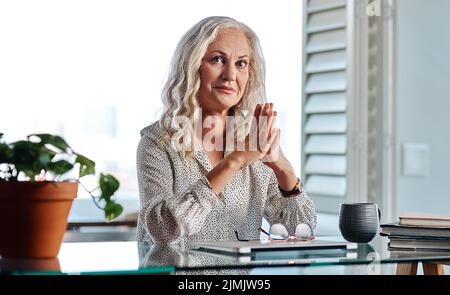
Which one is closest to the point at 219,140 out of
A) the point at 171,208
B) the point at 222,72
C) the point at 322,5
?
the point at 222,72

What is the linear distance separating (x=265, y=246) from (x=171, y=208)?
407 millimetres

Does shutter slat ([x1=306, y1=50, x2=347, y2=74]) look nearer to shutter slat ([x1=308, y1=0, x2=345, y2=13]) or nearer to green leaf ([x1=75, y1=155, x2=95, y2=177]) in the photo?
shutter slat ([x1=308, y1=0, x2=345, y2=13])

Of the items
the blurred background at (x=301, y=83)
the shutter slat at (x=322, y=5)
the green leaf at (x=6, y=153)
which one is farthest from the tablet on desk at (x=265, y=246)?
the shutter slat at (x=322, y=5)

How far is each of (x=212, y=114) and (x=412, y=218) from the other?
0.71m

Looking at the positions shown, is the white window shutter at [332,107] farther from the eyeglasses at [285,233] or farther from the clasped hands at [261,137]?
the eyeglasses at [285,233]

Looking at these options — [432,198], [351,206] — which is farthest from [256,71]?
[432,198]

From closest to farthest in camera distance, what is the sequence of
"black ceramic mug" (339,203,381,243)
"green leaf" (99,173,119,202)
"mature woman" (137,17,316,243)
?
"green leaf" (99,173,119,202)
"black ceramic mug" (339,203,381,243)
"mature woman" (137,17,316,243)

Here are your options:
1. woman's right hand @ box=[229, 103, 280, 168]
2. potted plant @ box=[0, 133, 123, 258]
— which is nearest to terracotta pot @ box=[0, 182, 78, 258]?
potted plant @ box=[0, 133, 123, 258]

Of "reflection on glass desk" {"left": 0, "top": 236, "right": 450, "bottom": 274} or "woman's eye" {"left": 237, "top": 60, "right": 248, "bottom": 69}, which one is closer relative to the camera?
"reflection on glass desk" {"left": 0, "top": 236, "right": 450, "bottom": 274}

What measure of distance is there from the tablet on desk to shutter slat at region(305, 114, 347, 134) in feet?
4.94

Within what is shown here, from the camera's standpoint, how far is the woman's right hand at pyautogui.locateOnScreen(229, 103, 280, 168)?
2322 millimetres

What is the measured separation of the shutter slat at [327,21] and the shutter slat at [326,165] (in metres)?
0.54

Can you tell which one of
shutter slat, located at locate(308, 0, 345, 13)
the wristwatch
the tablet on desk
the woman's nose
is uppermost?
shutter slat, located at locate(308, 0, 345, 13)

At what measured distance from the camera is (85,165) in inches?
71.5
